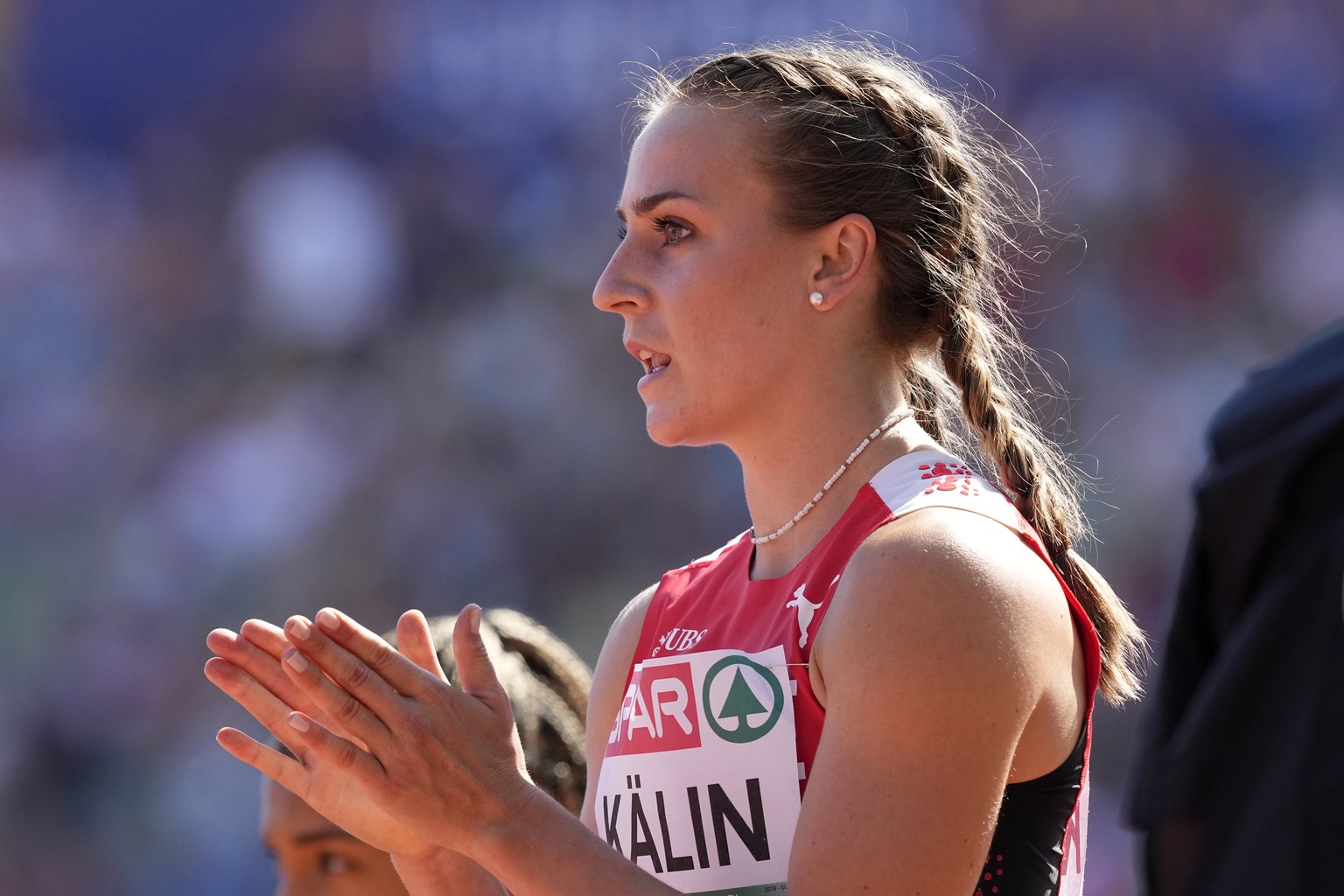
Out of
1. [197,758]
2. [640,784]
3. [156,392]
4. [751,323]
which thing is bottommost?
[197,758]

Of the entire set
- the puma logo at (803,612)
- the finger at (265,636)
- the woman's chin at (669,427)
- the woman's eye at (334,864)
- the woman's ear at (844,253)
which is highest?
the woman's ear at (844,253)

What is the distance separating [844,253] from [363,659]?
2.92 ft

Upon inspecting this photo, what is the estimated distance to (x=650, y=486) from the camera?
577 cm

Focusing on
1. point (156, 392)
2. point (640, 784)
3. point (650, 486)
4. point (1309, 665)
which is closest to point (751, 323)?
point (640, 784)

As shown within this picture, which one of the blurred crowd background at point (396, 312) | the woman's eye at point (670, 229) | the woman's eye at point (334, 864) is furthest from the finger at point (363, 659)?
the blurred crowd background at point (396, 312)

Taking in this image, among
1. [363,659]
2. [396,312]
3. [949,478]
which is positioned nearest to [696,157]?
[949,478]

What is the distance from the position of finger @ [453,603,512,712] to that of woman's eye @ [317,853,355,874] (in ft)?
3.88

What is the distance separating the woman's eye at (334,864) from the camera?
2.71m

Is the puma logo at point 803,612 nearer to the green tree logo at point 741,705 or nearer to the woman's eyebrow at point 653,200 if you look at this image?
the green tree logo at point 741,705

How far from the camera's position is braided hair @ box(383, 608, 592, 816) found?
9.33 ft

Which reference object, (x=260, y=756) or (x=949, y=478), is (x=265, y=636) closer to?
(x=260, y=756)

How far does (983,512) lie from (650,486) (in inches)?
158

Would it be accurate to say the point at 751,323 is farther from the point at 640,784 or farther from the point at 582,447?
the point at 582,447

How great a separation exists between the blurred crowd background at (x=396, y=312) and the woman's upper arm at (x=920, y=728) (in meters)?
3.92
